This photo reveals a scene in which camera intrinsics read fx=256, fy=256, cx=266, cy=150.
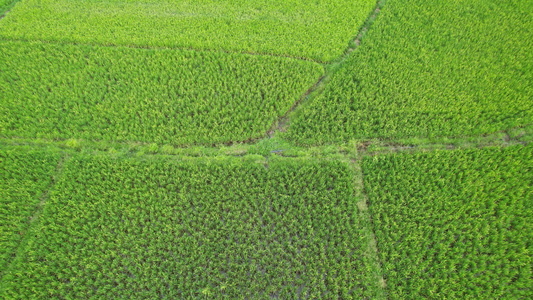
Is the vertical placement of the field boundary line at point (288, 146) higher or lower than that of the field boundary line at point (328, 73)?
lower

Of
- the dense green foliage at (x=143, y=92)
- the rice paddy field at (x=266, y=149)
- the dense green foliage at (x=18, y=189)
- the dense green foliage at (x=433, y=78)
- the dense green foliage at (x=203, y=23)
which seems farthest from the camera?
the dense green foliage at (x=203, y=23)

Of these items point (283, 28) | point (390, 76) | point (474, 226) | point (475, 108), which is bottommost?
point (474, 226)

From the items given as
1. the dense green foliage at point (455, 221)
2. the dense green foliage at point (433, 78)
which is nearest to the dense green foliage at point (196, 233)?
the dense green foliage at point (455, 221)

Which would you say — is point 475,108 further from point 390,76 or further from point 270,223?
point 270,223

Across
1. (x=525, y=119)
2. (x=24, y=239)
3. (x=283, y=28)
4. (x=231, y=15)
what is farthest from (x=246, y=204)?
(x=525, y=119)

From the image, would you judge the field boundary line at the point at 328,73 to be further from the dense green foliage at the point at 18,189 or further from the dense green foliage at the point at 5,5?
the dense green foliage at the point at 5,5

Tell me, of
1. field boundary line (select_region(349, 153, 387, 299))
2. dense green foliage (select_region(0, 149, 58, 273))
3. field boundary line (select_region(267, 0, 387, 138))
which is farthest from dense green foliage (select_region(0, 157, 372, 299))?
field boundary line (select_region(267, 0, 387, 138))

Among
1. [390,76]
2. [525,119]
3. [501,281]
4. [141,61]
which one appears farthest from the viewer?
[141,61]
